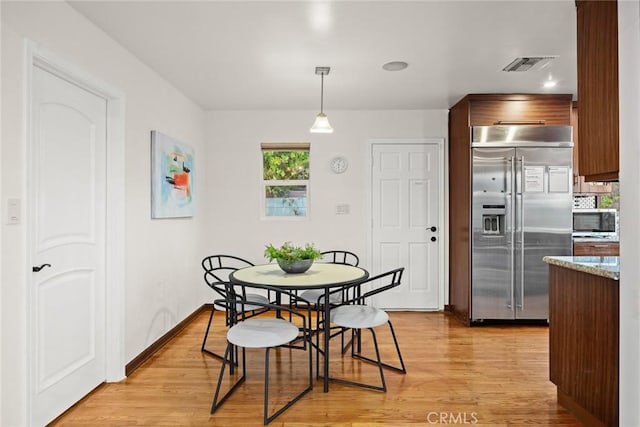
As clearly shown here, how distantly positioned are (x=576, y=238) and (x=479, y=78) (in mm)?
2051

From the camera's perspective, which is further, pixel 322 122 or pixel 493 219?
pixel 493 219

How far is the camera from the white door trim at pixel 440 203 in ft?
15.6

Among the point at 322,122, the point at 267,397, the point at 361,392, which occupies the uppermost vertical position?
the point at 322,122

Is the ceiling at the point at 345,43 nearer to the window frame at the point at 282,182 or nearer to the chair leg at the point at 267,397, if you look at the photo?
the window frame at the point at 282,182

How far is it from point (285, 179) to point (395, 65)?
211 centimetres

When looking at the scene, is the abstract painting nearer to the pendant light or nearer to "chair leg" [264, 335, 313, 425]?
the pendant light

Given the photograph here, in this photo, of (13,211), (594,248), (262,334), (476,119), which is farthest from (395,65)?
(594,248)

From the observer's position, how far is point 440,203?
4.76 metres

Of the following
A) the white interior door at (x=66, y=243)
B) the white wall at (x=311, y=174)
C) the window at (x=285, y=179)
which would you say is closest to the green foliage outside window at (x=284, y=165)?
the window at (x=285, y=179)

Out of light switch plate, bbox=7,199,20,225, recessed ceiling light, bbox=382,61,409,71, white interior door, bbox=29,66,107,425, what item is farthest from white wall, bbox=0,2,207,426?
recessed ceiling light, bbox=382,61,409,71

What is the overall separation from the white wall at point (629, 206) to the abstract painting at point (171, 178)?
10.2 ft

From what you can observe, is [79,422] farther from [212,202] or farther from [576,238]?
[576,238]

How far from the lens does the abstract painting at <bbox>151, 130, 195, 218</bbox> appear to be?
3.34 meters

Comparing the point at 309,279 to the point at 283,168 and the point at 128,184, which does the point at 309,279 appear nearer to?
the point at 128,184
